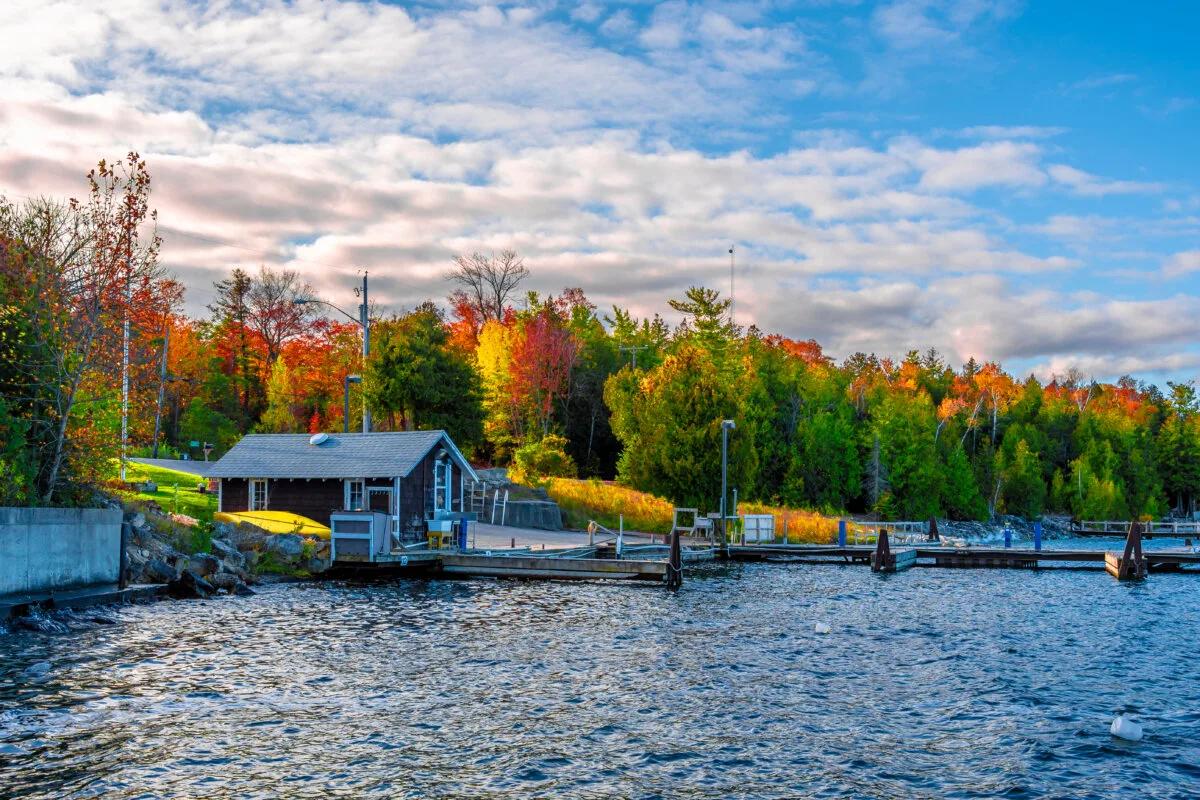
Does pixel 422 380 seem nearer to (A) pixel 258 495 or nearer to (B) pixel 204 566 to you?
(A) pixel 258 495

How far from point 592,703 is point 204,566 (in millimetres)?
21655

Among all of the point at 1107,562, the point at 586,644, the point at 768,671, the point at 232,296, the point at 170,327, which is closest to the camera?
the point at 768,671

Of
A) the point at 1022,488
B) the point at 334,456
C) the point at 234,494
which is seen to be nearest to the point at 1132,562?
the point at 334,456

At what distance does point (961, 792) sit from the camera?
14359 mm

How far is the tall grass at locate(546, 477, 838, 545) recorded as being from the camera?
62.4 meters

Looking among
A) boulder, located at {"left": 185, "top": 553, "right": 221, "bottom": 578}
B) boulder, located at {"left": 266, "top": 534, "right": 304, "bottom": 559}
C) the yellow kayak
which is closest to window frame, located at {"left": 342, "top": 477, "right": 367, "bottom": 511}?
the yellow kayak

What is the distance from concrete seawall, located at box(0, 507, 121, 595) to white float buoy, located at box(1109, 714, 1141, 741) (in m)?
26.8

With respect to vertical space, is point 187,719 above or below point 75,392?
below

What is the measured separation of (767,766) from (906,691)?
6.65m

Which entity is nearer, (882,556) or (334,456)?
(334,456)

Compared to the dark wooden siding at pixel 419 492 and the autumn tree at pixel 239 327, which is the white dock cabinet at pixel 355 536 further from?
the autumn tree at pixel 239 327

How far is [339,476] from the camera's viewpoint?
154ft

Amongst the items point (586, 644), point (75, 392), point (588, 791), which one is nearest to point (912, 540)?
point (586, 644)

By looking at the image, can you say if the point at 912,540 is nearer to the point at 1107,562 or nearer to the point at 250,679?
the point at 1107,562
